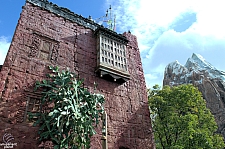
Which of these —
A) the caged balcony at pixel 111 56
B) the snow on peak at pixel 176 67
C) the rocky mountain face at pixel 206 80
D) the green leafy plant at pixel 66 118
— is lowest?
the green leafy plant at pixel 66 118

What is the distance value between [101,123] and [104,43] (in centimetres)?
362

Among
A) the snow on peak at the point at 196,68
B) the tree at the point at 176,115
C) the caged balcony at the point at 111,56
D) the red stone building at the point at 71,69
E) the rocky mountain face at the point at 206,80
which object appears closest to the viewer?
the red stone building at the point at 71,69

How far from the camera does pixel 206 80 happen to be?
94.8 feet

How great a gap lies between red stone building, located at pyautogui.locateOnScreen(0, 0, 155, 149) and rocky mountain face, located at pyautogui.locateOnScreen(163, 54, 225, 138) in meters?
20.9

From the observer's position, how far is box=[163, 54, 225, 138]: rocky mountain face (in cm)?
2656

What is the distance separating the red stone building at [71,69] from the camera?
5844mm

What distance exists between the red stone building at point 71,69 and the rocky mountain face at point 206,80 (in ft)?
68.6

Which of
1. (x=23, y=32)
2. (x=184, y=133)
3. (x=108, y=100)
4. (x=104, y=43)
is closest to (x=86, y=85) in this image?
(x=108, y=100)

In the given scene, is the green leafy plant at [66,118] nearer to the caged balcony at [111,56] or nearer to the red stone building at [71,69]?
the red stone building at [71,69]

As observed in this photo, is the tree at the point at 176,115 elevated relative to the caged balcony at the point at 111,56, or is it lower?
lower

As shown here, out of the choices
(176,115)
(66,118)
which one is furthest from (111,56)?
(176,115)

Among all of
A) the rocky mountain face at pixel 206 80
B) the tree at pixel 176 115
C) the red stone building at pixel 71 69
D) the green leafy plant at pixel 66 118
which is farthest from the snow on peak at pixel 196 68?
the green leafy plant at pixel 66 118

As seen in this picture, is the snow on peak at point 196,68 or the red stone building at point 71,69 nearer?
the red stone building at point 71,69

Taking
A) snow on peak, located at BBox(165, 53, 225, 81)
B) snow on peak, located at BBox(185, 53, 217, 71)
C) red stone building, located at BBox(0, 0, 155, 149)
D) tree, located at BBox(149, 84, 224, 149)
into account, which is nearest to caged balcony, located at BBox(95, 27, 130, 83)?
red stone building, located at BBox(0, 0, 155, 149)
